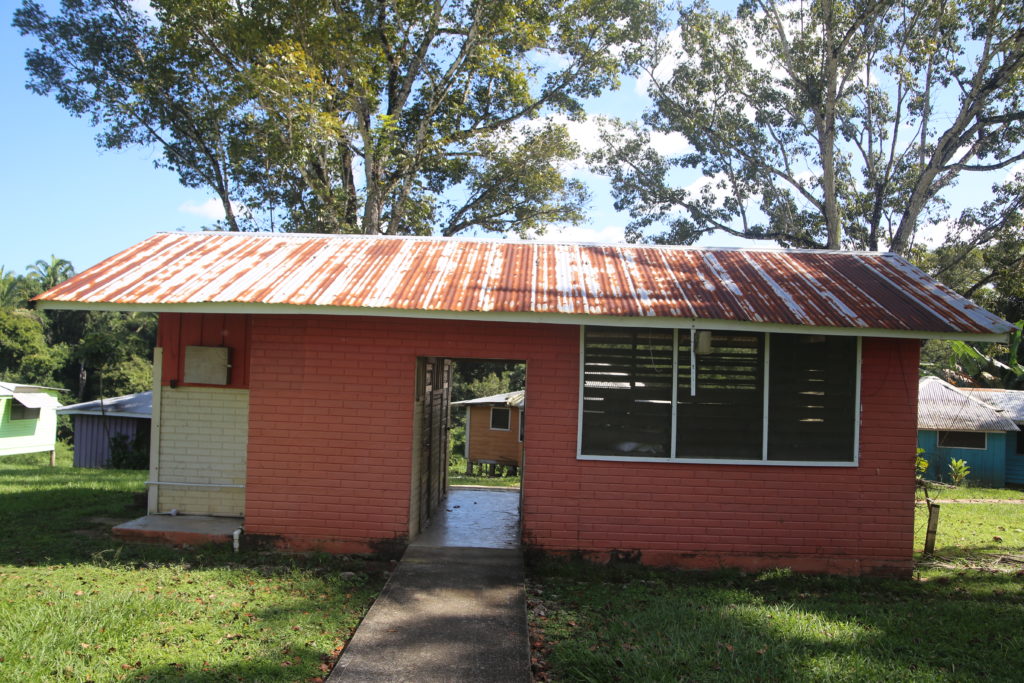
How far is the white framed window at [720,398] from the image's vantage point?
25.8 ft

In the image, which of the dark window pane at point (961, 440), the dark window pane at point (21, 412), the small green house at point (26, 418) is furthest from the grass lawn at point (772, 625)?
the dark window pane at point (21, 412)

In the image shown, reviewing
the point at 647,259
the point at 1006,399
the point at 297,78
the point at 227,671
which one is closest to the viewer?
the point at 227,671

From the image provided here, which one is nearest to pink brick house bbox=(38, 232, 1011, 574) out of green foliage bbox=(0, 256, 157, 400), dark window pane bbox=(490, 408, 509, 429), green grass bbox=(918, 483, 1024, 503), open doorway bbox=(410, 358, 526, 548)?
open doorway bbox=(410, 358, 526, 548)

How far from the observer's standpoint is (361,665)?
4.98 metres

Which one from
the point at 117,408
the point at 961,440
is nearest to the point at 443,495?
the point at 117,408

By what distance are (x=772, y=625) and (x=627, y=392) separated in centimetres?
276

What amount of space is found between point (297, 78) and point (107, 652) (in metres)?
14.6

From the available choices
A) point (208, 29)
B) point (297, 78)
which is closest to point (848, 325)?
point (297, 78)

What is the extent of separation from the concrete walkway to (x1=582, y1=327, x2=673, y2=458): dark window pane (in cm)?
160

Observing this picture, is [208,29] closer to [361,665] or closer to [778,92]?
[778,92]

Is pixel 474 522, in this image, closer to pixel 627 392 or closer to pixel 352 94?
pixel 627 392

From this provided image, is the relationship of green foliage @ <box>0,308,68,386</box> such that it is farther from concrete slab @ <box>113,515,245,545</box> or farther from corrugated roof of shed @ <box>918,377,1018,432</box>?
corrugated roof of shed @ <box>918,377,1018,432</box>

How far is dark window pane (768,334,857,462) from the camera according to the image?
789 cm

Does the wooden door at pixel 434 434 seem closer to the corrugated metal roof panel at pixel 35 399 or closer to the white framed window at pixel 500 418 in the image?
the white framed window at pixel 500 418
